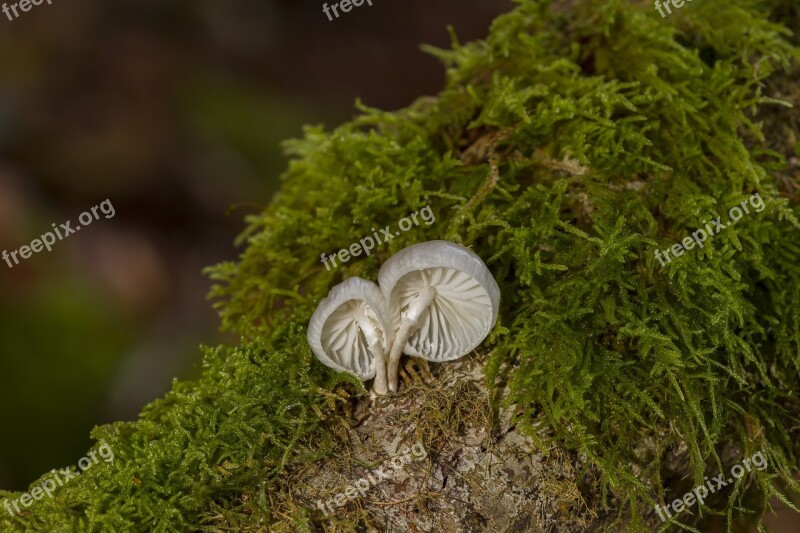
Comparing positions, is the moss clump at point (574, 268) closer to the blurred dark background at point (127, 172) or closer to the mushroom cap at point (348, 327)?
the mushroom cap at point (348, 327)

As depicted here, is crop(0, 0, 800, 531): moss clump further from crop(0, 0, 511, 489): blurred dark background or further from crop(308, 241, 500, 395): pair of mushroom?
crop(0, 0, 511, 489): blurred dark background

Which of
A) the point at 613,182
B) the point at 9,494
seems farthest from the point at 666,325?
the point at 9,494

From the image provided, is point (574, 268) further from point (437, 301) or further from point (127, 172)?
point (127, 172)

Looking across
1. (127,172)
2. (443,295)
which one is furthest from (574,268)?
(127,172)

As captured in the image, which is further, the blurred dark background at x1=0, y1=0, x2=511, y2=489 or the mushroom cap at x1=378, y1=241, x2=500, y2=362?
the blurred dark background at x1=0, y1=0, x2=511, y2=489

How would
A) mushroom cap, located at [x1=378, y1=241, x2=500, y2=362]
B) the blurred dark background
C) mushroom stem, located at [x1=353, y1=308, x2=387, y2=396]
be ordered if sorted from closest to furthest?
mushroom cap, located at [x1=378, y1=241, x2=500, y2=362] < mushroom stem, located at [x1=353, y1=308, x2=387, y2=396] < the blurred dark background

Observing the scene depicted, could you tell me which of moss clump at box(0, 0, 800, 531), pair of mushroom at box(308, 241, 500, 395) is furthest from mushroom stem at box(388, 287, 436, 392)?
moss clump at box(0, 0, 800, 531)

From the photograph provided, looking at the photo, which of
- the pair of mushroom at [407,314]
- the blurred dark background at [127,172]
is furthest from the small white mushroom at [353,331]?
the blurred dark background at [127,172]
